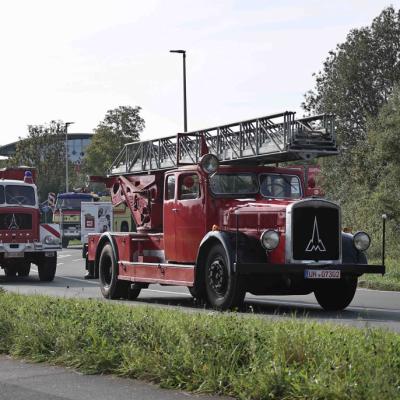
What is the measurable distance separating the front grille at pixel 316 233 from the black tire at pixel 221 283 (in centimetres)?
101

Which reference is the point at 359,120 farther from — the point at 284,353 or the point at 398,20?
the point at 284,353

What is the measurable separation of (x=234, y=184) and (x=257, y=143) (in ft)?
2.58

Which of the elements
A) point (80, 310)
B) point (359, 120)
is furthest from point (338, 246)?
point (359, 120)

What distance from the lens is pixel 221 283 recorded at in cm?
1460

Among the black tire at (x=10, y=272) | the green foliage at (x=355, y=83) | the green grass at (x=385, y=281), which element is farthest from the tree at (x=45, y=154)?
the green grass at (x=385, y=281)

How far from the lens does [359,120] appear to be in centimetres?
4638

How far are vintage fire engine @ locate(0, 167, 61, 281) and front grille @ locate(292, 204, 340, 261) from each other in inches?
462

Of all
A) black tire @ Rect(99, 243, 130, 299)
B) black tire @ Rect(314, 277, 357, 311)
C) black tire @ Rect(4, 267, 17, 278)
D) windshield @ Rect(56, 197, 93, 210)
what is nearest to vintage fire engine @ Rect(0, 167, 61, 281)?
black tire @ Rect(4, 267, 17, 278)

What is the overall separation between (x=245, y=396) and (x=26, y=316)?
4239 millimetres

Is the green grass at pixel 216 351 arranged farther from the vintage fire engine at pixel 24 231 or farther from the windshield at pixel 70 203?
the windshield at pixel 70 203

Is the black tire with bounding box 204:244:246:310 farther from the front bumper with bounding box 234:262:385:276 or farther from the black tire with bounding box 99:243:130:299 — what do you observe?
the black tire with bounding box 99:243:130:299

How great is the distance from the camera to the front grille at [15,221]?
2478 centimetres

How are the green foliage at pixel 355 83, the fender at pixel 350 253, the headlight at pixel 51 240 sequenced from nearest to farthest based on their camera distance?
1. the fender at pixel 350 253
2. the headlight at pixel 51 240
3. the green foliage at pixel 355 83

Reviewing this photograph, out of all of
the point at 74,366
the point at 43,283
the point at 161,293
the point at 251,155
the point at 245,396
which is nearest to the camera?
the point at 245,396
